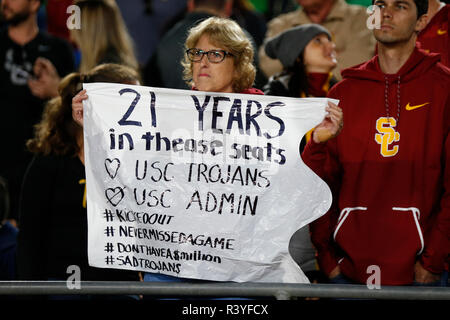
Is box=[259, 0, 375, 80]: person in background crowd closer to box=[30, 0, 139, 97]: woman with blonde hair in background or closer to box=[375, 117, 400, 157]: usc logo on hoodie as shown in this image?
box=[30, 0, 139, 97]: woman with blonde hair in background

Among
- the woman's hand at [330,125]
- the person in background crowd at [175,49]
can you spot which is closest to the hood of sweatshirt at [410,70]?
the woman's hand at [330,125]

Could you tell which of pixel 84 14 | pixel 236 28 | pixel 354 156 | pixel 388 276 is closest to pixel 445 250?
pixel 388 276

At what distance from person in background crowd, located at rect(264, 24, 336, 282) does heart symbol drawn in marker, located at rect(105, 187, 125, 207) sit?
1.46m

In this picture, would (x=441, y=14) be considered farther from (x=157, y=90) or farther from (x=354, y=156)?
(x=157, y=90)

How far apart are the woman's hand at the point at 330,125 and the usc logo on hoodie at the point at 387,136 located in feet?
1.06

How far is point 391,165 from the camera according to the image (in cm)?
420

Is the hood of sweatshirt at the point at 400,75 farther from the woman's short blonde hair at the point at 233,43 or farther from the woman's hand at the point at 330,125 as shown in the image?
the woman's short blonde hair at the point at 233,43

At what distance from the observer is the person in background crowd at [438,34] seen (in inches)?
192

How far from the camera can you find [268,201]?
13.1ft

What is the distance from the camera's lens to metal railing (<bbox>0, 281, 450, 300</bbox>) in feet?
11.6

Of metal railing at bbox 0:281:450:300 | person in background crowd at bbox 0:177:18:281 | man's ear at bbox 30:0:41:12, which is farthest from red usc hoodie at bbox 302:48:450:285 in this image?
man's ear at bbox 30:0:41:12

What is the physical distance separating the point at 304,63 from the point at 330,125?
1.39 meters

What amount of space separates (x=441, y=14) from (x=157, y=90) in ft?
6.06

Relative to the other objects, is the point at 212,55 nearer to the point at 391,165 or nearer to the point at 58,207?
the point at 391,165
